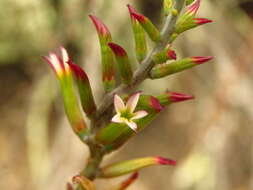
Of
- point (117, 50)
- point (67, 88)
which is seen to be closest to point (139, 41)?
point (117, 50)

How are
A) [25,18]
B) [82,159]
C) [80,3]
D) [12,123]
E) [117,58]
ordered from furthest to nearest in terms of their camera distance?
[12,123]
[25,18]
[80,3]
[82,159]
[117,58]

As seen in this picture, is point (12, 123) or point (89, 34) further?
point (12, 123)

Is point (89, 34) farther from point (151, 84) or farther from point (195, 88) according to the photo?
point (195, 88)

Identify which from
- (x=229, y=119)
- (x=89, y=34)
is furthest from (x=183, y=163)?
(x=89, y=34)

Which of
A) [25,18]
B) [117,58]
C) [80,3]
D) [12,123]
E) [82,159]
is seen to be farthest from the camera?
[12,123]

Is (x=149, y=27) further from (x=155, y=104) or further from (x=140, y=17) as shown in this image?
(x=155, y=104)

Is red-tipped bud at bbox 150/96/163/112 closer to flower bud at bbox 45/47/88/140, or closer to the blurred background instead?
flower bud at bbox 45/47/88/140

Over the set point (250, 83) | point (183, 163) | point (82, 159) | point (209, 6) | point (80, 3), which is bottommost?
point (183, 163)
